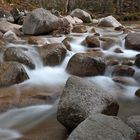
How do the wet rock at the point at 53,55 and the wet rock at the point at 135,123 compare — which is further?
Result: the wet rock at the point at 53,55

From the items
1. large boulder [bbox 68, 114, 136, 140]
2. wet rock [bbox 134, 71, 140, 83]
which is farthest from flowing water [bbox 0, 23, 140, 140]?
large boulder [bbox 68, 114, 136, 140]

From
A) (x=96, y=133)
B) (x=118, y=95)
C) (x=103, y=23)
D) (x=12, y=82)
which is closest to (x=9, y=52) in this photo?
(x=12, y=82)

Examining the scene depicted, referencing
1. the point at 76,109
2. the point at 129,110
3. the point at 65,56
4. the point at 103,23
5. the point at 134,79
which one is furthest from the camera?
the point at 103,23

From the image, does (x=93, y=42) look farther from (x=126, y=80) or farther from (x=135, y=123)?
(x=135, y=123)

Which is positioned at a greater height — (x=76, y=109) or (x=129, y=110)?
(x=76, y=109)

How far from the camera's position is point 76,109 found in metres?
5.32

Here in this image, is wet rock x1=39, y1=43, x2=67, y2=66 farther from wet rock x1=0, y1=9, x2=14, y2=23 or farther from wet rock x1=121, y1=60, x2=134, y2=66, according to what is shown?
wet rock x1=0, y1=9, x2=14, y2=23

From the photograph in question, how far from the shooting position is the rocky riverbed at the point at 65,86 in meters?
5.29

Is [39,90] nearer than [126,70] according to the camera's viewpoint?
Yes

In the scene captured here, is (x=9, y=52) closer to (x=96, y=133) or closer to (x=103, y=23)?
(x=96, y=133)

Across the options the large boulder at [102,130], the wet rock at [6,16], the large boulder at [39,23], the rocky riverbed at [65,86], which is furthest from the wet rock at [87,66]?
the wet rock at [6,16]

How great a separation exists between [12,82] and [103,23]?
420 inches

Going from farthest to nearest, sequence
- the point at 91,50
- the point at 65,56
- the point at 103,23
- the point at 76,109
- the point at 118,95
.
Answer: the point at 103,23 < the point at 91,50 < the point at 65,56 < the point at 118,95 < the point at 76,109

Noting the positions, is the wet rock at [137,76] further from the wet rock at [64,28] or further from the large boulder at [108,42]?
the wet rock at [64,28]
